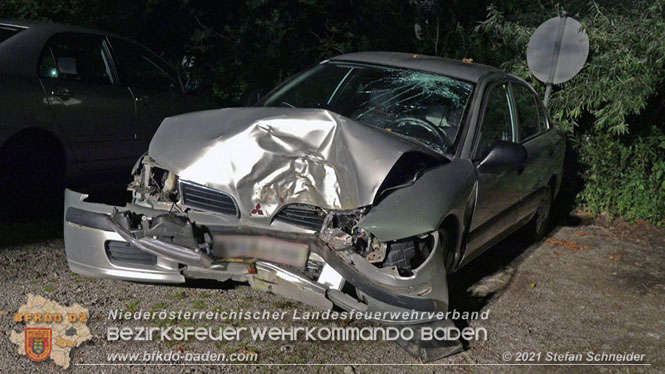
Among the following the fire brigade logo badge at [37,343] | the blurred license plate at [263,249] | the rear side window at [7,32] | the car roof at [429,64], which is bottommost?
the fire brigade logo badge at [37,343]

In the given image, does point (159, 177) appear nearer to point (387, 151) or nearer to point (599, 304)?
point (387, 151)

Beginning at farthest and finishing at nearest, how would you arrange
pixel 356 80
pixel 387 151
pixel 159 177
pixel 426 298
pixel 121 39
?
pixel 121 39, pixel 356 80, pixel 159 177, pixel 387 151, pixel 426 298

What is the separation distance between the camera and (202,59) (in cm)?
1029

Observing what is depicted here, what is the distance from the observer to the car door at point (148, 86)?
19.4 feet

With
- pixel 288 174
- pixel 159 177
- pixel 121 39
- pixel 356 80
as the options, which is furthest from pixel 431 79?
pixel 121 39

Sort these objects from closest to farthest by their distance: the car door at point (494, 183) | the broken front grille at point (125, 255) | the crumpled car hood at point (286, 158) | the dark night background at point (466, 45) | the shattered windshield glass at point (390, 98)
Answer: the crumpled car hood at point (286, 158)
the broken front grille at point (125, 255)
the car door at point (494, 183)
the shattered windshield glass at point (390, 98)
the dark night background at point (466, 45)

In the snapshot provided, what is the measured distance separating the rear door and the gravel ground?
1459 mm

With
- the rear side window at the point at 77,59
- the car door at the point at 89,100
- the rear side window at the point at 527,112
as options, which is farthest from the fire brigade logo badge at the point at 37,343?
the rear side window at the point at 527,112

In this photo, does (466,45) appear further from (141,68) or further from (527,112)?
(141,68)

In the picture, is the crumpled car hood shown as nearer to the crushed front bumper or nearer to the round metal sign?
the crushed front bumper

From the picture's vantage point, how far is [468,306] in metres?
4.39

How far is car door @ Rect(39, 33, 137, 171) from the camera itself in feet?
16.9

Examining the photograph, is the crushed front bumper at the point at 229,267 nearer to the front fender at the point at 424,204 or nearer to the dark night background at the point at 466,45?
the front fender at the point at 424,204

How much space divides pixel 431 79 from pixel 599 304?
223 centimetres
